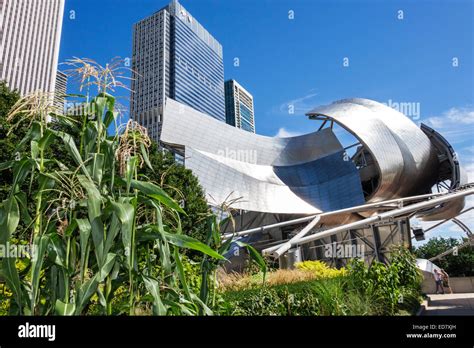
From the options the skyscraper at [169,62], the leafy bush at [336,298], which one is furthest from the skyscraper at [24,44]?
the leafy bush at [336,298]

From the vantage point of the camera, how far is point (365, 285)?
6.66 meters

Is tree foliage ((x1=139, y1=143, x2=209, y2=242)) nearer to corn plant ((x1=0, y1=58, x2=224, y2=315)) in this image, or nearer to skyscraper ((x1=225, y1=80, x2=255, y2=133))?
corn plant ((x1=0, y1=58, x2=224, y2=315))

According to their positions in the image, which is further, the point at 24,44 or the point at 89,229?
the point at 24,44

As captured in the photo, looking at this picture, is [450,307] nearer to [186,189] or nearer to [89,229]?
[89,229]

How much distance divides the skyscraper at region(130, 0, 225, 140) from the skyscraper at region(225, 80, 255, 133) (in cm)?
1556

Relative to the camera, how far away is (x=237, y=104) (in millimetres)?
57500

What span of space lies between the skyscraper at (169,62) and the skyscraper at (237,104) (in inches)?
613

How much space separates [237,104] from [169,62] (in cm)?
4468

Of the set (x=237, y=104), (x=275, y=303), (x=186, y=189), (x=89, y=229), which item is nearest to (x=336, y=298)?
(x=275, y=303)

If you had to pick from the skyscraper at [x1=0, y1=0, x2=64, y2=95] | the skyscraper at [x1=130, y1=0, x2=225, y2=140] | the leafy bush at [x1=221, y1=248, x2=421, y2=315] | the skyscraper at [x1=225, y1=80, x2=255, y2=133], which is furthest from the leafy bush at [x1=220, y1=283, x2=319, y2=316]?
the skyscraper at [x1=225, y1=80, x2=255, y2=133]

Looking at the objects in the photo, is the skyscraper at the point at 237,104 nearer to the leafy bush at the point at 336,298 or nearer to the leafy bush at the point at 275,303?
the leafy bush at the point at 336,298

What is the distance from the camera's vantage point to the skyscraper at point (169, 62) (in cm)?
573

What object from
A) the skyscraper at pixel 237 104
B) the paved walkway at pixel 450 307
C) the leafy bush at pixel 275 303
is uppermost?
the skyscraper at pixel 237 104

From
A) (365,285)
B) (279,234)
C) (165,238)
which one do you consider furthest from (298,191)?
(165,238)
